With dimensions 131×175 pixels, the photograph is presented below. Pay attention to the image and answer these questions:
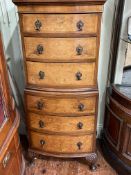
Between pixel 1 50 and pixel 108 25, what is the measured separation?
0.96 metres

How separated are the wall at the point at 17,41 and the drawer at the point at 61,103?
450mm

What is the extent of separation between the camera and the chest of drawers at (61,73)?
1331 mm

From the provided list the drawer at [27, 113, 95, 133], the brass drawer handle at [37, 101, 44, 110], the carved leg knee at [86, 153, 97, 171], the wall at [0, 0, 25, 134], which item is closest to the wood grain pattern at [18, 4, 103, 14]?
the wall at [0, 0, 25, 134]

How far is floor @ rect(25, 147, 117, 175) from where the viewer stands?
194 cm

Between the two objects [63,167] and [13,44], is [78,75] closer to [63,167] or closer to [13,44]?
[13,44]

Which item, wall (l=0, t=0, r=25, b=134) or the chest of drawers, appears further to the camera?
wall (l=0, t=0, r=25, b=134)

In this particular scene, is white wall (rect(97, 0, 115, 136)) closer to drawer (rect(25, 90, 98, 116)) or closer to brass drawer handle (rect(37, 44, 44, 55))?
drawer (rect(25, 90, 98, 116))

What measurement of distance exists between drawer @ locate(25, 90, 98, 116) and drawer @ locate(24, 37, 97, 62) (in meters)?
0.27

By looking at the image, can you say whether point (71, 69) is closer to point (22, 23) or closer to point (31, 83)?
point (31, 83)

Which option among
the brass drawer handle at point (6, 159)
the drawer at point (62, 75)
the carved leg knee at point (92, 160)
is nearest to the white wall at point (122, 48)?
the drawer at point (62, 75)

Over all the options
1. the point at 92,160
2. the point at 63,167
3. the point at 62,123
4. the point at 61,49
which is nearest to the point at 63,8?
the point at 61,49

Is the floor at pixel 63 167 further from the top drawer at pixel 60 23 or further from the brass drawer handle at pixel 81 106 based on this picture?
the top drawer at pixel 60 23

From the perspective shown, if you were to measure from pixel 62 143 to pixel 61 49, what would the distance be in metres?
0.80

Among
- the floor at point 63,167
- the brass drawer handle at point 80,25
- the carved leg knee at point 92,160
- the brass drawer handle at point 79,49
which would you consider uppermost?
the brass drawer handle at point 80,25
